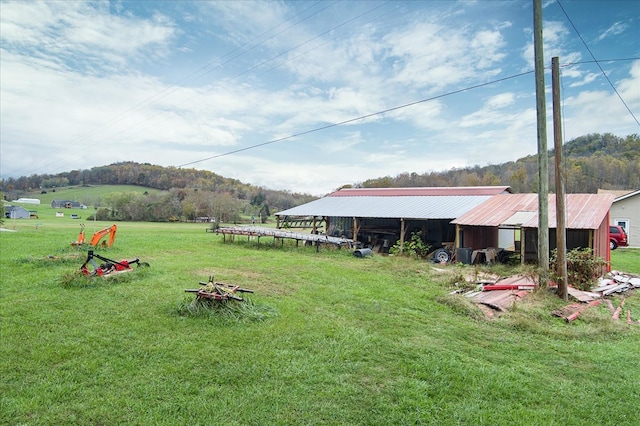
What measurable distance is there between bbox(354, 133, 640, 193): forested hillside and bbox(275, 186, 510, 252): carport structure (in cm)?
1012

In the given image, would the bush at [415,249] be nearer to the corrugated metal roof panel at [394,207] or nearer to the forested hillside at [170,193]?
the corrugated metal roof panel at [394,207]

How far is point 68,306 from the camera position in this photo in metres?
7.43

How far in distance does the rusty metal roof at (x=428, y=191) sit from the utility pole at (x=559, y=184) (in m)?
12.0

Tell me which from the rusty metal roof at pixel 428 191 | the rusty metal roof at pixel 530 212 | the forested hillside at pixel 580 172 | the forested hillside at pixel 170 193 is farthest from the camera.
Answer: the forested hillside at pixel 170 193

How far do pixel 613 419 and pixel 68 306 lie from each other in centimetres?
885

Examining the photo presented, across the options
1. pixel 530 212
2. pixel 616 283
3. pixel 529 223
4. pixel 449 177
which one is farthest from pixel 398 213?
pixel 449 177

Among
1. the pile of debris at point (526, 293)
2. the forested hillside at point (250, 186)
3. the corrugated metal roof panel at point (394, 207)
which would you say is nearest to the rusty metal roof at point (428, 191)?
the corrugated metal roof panel at point (394, 207)

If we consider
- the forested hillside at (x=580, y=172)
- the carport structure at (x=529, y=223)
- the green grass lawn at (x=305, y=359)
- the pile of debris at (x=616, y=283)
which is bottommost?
the pile of debris at (x=616, y=283)

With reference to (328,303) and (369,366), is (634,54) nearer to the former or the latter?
(328,303)

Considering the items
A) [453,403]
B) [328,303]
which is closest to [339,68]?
[328,303]

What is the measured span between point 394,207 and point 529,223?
7325mm

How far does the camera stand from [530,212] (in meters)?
15.5

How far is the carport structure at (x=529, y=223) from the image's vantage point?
1352 centimetres

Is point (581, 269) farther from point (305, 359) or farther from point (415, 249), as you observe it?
point (305, 359)
